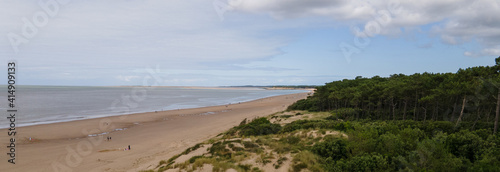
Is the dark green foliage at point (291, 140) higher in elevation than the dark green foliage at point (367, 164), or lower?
lower

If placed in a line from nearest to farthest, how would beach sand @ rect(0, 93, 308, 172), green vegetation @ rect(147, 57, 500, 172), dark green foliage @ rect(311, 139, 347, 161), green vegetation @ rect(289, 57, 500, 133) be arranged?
green vegetation @ rect(147, 57, 500, 172), dark green foliage @ rect(311, 139, 347, 161), green vegetation @ rect(289, 57, 500, 133), beach sand @ rect(0, 93, 308, 172)

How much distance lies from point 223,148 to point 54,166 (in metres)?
14.7

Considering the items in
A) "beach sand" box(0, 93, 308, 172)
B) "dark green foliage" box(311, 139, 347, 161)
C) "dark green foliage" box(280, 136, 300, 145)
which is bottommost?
"beach sand" box(0, 93, 308, 172)

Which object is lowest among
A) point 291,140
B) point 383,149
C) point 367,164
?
point 291,140

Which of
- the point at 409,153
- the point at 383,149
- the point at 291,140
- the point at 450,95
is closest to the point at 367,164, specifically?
the point at 383,149

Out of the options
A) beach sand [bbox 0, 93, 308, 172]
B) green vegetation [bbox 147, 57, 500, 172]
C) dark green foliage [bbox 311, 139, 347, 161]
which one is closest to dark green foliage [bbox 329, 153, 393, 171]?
green vegetation [bbox 147, 57, 500, 172]

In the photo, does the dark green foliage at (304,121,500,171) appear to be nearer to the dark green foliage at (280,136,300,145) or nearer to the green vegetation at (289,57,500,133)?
the dark green foliage at (280,136,300,145)

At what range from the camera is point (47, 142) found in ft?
95.5

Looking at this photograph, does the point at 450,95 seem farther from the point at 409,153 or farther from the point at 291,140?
the point at 409,153

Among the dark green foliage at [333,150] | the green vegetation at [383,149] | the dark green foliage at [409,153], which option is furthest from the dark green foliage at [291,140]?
the dark green foliage at [333,150]

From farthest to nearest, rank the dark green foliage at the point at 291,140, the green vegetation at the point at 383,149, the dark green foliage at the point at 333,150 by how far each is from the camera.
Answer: the dark green foliage at the point at 291,140, the dark green foliage at the point at 333,150, the green vegetation at the point at 383,149

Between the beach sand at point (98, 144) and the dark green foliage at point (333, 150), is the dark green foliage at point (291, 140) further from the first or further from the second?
the beach sand at point (98, 144)

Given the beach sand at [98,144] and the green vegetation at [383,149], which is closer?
the green vegetation at [383,149]

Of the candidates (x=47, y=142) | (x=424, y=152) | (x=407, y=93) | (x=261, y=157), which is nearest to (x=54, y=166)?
(x=47, y=142)
